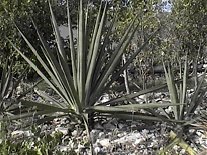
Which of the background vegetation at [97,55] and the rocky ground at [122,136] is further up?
the background vegetation at [97,55]

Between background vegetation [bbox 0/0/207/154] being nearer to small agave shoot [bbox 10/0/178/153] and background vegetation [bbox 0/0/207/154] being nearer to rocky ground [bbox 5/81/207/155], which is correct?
small agave shoot [bbox 10/0/178/153]

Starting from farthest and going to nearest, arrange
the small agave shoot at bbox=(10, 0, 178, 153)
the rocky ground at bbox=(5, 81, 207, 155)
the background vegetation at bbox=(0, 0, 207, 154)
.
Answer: the background vegetation at bbox=(0, 0, 207, 154)
the small agave shoot at bbox=(10, 0, 178, 153)
the rocky ground at bbox=(5, 81, 207, 155)

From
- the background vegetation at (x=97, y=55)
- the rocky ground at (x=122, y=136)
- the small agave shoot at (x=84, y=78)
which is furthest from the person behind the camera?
the background vegetation at (x=97, y=55)

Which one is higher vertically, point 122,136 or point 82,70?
point 82,70

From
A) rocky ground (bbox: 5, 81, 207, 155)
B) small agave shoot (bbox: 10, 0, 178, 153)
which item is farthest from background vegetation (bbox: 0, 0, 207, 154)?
rocky ground (bbox: 5, 81, 207, 155)

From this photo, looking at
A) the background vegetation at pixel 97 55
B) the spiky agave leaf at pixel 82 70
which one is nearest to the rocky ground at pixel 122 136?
the background vegetation at pixel 97 55

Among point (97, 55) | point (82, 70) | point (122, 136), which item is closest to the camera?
point (82, 70)

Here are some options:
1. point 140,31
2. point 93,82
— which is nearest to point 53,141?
point 93,82

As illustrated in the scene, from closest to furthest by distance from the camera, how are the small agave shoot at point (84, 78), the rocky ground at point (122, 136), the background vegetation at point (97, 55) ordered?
the rocky ground at point (122, 136) < the small agave shoot at point (84, 78) < the background vegetation at point (97, 55)

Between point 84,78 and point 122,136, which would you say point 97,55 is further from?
point 122,136

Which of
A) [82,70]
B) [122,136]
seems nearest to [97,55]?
[82,70]

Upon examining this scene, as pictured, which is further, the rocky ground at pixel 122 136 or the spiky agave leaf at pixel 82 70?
the spiky agave leaf at pixel 82 70

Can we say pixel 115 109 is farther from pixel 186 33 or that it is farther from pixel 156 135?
pixel 186 33

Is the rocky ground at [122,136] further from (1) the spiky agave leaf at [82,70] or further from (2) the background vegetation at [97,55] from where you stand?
(1) the spiky agave leaf at [82,70]
